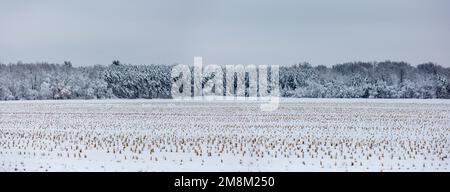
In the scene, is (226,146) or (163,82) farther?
(163,82)

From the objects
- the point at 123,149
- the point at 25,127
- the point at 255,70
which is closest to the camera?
the point at 123,149

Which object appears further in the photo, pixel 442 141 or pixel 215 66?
pixel 215 66

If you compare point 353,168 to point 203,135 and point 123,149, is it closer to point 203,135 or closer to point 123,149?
point 123,149

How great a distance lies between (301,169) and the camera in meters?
14.4

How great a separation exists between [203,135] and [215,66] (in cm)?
6166

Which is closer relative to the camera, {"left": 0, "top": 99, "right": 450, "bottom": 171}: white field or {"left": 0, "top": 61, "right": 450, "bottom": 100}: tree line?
{"left": 0, "top": 99, "right": 450, "bottom": 171}: white field

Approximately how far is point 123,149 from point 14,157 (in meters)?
3.17

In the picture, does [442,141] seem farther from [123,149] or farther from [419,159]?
[123,149]

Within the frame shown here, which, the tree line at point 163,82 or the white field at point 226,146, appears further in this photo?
the tree line at point 163,82

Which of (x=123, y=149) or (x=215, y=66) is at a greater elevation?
(x=215, y=66)

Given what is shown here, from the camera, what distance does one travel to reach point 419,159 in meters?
16.1
